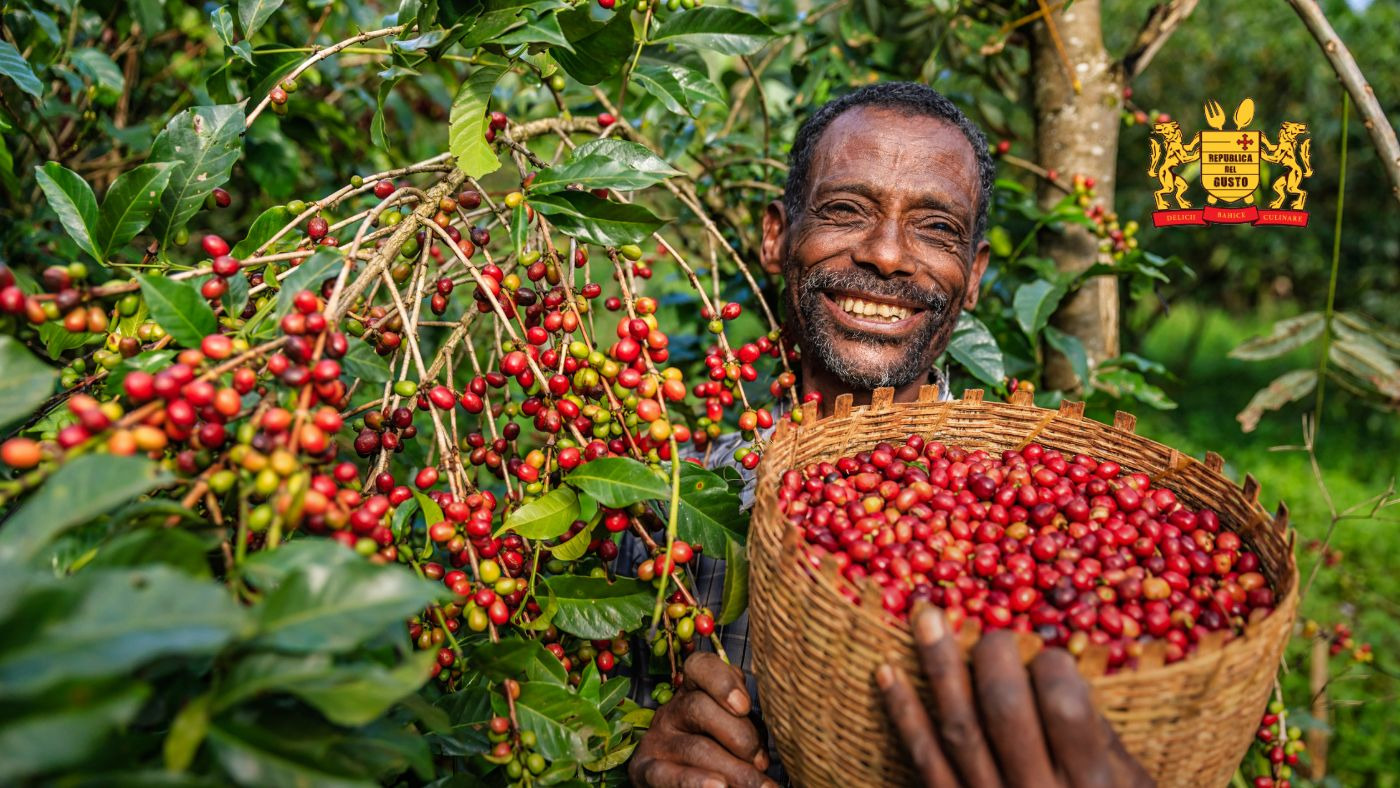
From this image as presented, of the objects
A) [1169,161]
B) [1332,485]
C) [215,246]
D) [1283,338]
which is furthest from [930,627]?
[1332,485]

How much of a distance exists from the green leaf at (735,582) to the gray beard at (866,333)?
2.63ft

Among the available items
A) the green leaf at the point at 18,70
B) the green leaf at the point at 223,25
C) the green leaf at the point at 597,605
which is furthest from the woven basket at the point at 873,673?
the green leaf at the point at 18,70

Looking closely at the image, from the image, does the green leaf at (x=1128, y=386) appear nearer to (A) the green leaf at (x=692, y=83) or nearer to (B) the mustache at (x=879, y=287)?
(B) the mustache at (x=879, y=287)

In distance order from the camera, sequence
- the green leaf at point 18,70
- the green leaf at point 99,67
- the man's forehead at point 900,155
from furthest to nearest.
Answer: the green leaf at point 99,67, the man's forehead at point 900,155, the green leaf at point 18,70

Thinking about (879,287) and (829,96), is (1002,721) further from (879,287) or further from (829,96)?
(829,96)

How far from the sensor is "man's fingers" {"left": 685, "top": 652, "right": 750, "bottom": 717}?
1389 millimetres

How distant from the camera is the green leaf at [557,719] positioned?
1.33 metres

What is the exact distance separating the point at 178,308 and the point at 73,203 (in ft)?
1.53

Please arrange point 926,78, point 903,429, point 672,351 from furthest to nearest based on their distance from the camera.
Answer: point 672,351, point 926,78, point 903,429

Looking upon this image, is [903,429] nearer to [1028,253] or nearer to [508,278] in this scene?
[508,278]

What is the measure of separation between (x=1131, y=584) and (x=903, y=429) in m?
0.58

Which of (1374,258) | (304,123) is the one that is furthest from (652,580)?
(1374,258)

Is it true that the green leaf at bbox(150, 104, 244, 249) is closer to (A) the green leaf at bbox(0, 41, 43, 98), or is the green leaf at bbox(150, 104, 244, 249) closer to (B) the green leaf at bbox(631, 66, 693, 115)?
(A) the green leaf at bbox(0, 41, 43, 98)

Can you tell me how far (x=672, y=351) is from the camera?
2861 millimetres
